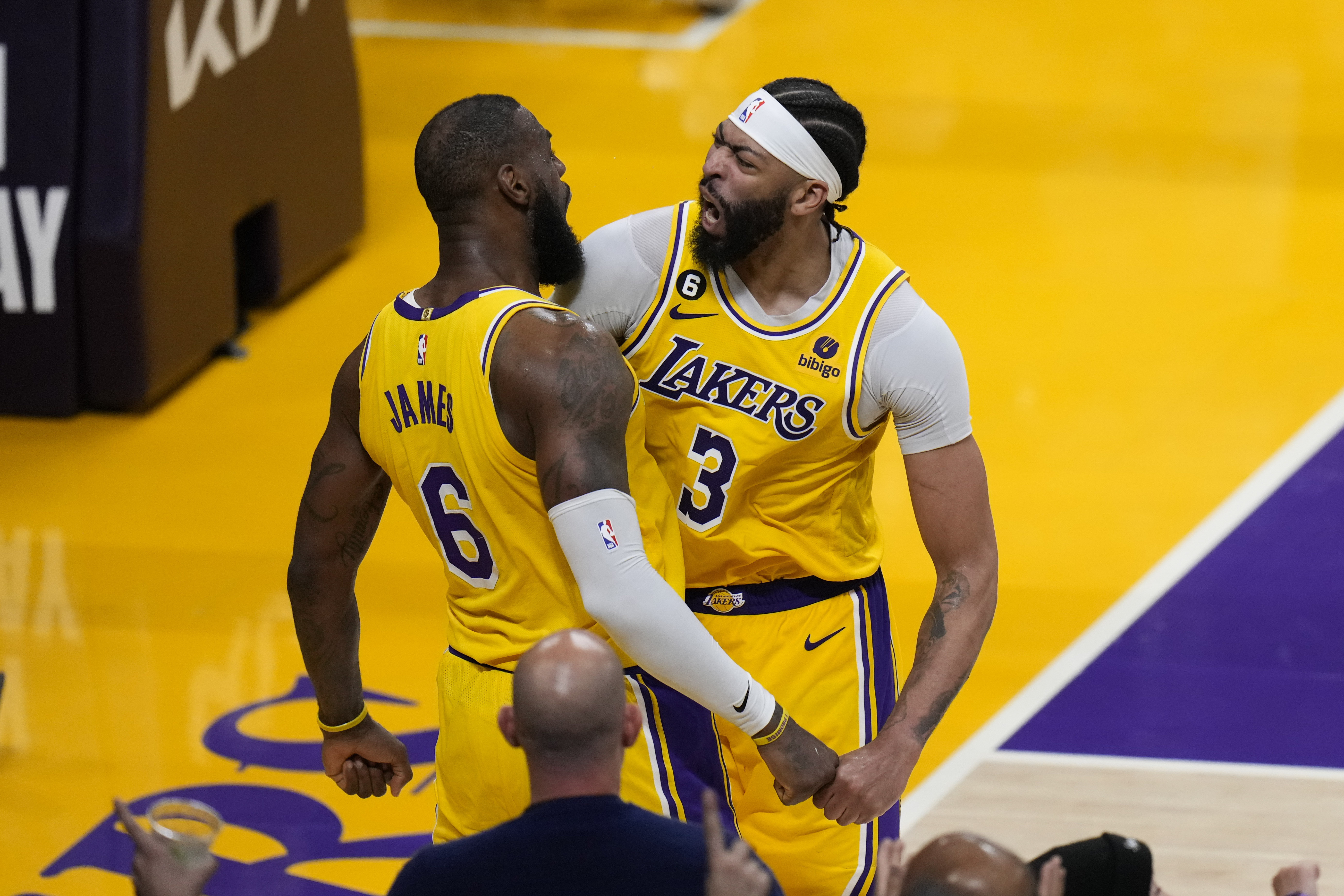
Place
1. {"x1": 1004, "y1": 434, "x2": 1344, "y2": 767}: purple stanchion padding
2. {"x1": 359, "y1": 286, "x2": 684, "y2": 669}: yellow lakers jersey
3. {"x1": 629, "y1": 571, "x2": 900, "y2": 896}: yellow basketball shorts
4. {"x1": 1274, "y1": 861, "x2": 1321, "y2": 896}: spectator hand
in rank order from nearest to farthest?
1. {"x1": 1274, "y1": 861, "x2": 1321, "y2": 896}: spectator hand
2. {"x1": 359, "y1": 286, "x2": 684, "y2": 669}: yellow lakers jersey
3. {"x1": 629, "y1": 571, "x2": 900, "y2": 896}: yellow basketball shorts
4. {"x1": 1004, "y1": 434, "x2": 1344, "y2": 767}: purple stanchion padding

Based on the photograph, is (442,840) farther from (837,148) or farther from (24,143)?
(24,143)

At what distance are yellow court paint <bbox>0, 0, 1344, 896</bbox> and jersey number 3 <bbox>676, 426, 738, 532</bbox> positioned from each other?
6.10 ft

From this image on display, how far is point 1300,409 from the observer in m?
8.18

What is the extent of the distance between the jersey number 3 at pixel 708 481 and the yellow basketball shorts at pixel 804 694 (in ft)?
0.66

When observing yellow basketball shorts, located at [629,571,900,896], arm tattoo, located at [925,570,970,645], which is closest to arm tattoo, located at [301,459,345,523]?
yellow basketball shorts, located at [629,571,900,896]

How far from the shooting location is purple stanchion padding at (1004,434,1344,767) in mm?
5852

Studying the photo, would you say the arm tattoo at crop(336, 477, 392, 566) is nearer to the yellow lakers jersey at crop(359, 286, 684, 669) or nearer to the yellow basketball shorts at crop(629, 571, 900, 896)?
the yellow lakers jersey at crop(359, 286, 684, 669)

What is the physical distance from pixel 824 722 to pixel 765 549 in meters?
0.43

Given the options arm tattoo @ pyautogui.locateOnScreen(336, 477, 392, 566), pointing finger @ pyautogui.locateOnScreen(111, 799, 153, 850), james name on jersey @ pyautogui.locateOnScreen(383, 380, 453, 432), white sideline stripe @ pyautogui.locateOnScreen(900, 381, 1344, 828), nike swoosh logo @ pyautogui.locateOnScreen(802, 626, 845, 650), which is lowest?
white sideline stripe @ pyautogui.locateOnScreen(900, 381, 1344, 828)

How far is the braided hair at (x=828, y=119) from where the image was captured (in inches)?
151

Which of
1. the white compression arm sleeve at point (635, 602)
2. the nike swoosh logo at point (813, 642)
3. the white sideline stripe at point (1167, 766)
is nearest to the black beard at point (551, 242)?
the white compression arm sleeve at point (635, 602)

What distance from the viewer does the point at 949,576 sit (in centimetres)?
388

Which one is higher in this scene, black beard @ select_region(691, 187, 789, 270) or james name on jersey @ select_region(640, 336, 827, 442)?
black beard @ select_region(691, 187, 789, 270)

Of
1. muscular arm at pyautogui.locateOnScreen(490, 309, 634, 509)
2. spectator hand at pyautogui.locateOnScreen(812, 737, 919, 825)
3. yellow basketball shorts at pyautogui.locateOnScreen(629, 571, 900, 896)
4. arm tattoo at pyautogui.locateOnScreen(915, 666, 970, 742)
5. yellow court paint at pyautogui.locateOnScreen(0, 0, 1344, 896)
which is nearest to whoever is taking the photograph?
muscular arm at pyautogui.locateOnScreen(490, 309, 634, 509)
